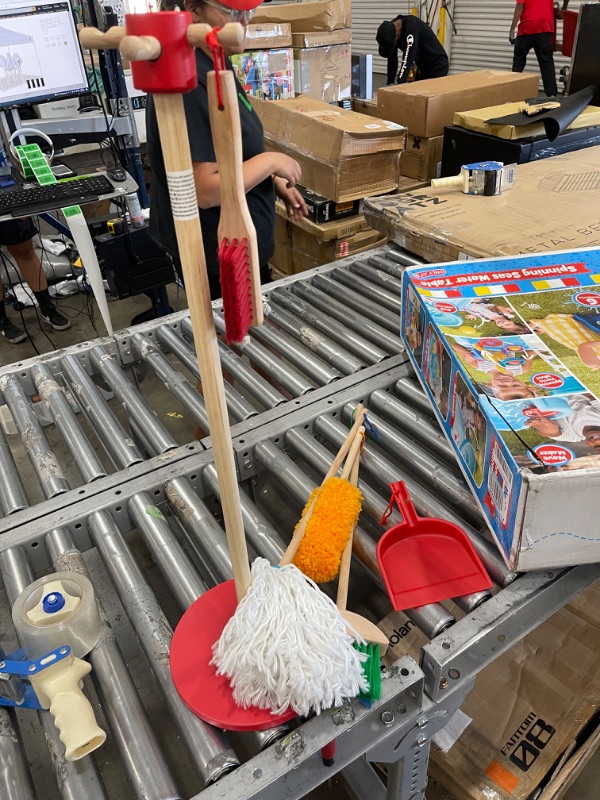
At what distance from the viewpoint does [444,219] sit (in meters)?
1.51

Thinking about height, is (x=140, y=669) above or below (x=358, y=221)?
below

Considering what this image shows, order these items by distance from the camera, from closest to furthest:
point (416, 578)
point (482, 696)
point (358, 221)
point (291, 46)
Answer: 1. point (416, 578)
2. point (482, 696)
3. point (358, 221)
4. point (291, 46)

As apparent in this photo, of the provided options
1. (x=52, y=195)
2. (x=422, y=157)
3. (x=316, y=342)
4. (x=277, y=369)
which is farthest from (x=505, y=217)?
(x=52, y=195)

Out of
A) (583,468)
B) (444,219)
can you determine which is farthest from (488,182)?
(583,468)

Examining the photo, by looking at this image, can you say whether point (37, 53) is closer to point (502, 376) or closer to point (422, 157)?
point (422, 157)

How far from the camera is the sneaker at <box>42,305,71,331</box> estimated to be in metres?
3.00

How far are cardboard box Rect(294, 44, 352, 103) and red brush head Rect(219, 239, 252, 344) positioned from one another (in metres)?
3.11

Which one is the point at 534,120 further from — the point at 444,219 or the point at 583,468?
the point at 583,468

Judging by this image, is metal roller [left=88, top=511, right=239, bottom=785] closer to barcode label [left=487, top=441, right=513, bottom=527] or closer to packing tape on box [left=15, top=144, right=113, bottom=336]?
barcode label [left=487, top=441, right=513, bottom=527]

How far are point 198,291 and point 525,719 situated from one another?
3.11 feet

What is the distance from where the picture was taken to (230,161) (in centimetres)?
53

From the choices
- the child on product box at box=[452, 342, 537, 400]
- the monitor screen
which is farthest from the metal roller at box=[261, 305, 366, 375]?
the monitor screen

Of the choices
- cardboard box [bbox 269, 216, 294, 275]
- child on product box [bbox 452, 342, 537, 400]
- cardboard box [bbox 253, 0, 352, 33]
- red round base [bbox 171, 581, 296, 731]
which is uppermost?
cardboard box [bbox 253, 0, 352, 33]

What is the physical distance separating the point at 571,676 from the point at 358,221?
66.8 inches
